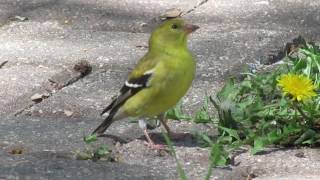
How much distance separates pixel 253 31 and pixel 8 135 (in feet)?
6.22

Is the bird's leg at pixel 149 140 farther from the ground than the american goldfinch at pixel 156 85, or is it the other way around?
the american goldfinch at pixel 156 85

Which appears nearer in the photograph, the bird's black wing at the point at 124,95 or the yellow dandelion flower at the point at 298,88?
the yellow dandelion flower at the point at 298,88

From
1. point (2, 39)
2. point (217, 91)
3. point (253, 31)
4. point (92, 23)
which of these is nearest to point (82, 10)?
point (92, 23)

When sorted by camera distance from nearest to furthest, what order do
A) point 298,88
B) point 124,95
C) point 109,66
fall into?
point 298,88 → point 124,95 → point 109,66

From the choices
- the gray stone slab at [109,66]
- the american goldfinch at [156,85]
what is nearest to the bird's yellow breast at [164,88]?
the american goldfinch at [156,85]

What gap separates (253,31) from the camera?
5.46 metres

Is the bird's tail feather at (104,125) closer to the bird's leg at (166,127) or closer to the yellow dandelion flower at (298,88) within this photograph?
the bird's leg at (166,127)

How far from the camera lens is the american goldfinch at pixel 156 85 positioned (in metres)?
4.04

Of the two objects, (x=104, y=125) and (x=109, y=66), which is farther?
(x=109, y=66)

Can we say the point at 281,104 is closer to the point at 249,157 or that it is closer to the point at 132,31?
the point at 249,157

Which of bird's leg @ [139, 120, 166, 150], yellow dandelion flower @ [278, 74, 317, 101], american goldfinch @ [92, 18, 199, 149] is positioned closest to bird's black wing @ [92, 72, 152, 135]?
american goldfinch @ [92, 18, 199, 149]

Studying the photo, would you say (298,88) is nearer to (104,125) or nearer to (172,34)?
(172,34)

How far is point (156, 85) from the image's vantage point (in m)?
4.07

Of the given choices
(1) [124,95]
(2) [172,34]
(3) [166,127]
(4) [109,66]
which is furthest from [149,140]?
(4) [109,66]
